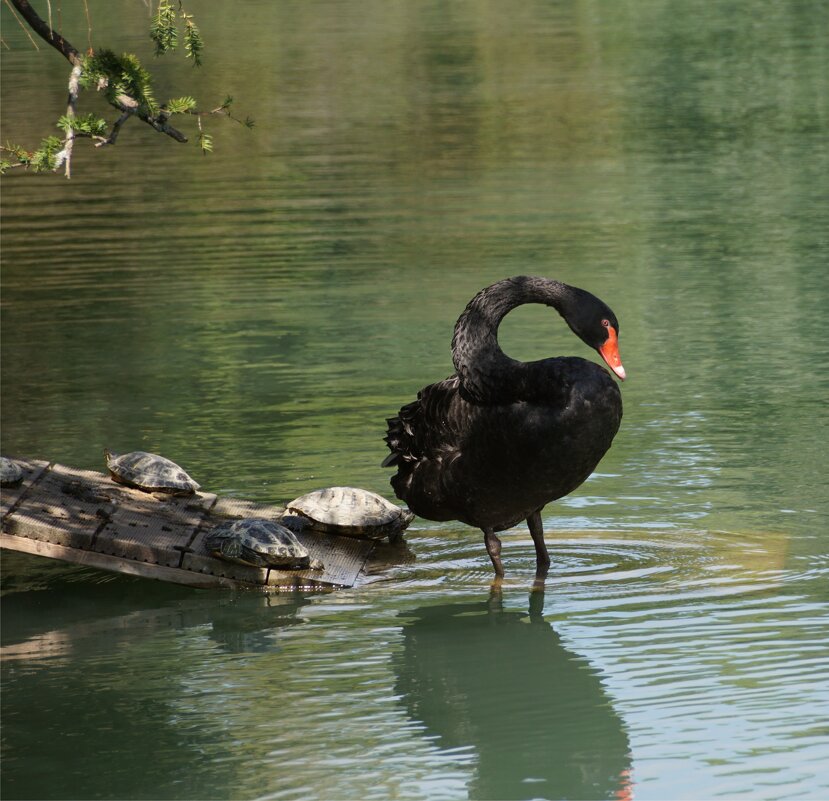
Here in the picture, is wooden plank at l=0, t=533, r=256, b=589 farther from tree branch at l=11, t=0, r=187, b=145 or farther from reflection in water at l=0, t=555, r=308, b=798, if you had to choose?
tree branch at l=11, t=0, r=187, b=145

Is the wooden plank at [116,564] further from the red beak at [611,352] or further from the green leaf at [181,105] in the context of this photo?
the green leaf at [181,105]

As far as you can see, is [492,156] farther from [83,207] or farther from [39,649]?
[39,649]

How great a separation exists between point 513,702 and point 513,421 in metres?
1.48

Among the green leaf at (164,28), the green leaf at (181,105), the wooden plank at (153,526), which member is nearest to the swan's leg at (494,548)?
the wooden plank at (153,526)

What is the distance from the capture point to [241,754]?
6660mm

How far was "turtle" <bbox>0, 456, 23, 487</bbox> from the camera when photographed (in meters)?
9.33

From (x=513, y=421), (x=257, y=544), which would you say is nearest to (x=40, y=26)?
(x=257, y=544)

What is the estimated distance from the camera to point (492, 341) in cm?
822

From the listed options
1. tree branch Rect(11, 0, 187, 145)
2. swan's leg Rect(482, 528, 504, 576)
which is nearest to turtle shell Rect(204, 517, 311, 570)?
swan's leg Rect(482, 528, 504, 576)

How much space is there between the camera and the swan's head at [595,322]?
8.10m

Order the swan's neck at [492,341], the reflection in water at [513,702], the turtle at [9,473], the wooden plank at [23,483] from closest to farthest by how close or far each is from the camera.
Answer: the reflection in water at [513,702] < the swan's neck at [492,341] < the wooden plank at [23,483] < the turtle at [9,473]

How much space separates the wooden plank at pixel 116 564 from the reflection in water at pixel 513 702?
47.5 inches

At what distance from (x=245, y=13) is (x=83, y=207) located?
31746 millimetres

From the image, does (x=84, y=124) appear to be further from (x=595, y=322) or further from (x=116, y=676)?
(x=595, y=322)
